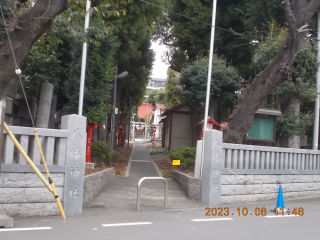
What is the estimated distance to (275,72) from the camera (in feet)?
40.3

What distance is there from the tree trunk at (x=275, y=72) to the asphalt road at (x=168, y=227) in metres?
4.32

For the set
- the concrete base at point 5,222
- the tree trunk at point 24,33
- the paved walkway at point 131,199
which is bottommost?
the paved walkway at point 131,199

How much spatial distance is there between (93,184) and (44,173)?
96.9 inches

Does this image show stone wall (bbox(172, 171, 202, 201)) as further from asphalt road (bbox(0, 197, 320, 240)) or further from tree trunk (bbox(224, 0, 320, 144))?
tree trunk (bbox(224, 0, 320, 144))

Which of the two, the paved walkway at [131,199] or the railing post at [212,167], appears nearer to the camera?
the paved walkway at [131,199]

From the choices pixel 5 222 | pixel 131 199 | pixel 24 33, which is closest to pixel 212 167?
pixel 131 199

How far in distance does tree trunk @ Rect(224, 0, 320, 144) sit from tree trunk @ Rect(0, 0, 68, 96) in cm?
736

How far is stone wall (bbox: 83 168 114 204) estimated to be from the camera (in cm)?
945

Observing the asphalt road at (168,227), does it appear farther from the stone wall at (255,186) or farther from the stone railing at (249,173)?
the stone wall at (255,186)

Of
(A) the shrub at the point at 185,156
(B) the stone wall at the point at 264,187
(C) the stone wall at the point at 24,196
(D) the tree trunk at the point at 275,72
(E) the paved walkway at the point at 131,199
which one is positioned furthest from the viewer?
(A) the shrub at the point at 185,156

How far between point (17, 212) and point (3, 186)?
0.64 m

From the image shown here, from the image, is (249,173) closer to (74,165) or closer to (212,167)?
(212,167)

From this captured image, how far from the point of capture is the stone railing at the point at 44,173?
749 cm

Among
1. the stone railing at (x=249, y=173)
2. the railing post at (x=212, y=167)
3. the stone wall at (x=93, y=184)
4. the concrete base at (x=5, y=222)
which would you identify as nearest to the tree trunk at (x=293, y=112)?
the stone railing at (x=249, y=173)
